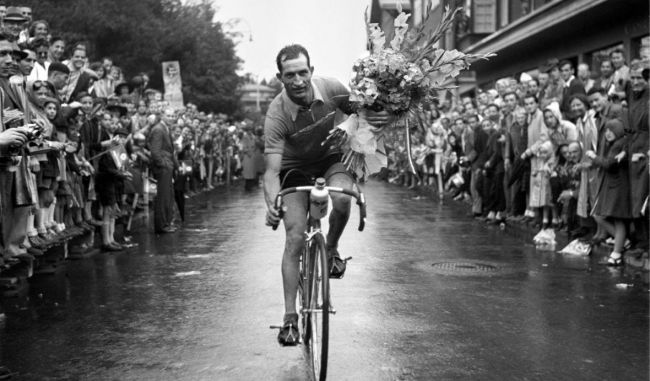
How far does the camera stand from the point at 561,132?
13.3 metres

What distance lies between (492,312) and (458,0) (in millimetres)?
3022

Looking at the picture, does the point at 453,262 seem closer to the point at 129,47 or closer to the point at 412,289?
the point at 412,289

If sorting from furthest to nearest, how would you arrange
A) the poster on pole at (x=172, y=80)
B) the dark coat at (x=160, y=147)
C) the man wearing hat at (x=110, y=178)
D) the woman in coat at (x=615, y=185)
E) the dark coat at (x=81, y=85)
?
1. the poster on pole at (x=172, y=80)
2. the dark coat at (x=160, y=147)
3. the dark coat at (x=81, y=85)
4. the man wearing hat at (x=110, y=178)
5. the woman in coat at (x=615, y=185)

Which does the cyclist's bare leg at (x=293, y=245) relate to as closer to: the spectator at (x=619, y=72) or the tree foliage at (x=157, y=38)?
the spectator at (x=619, y=72)

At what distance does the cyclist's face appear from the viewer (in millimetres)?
5895

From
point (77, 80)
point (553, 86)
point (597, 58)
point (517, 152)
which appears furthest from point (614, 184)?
point (597, 58)

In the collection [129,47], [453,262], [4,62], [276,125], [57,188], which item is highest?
[129,47]

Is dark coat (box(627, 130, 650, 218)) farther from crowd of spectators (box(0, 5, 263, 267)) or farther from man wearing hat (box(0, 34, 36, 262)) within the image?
man wearing hat (box(0, 34, 36, 262))

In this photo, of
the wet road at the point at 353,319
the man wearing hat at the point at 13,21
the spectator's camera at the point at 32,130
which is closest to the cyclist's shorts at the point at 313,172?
the wet road at the point at 353,319

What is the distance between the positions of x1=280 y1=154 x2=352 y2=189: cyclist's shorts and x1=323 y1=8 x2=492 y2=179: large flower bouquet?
6.8 inches

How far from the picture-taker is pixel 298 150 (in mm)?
6273

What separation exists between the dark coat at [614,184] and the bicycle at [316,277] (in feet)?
20.0

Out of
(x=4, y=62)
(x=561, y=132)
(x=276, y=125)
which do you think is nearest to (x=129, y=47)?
(x=561, y=132)

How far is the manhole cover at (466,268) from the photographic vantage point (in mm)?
10172
